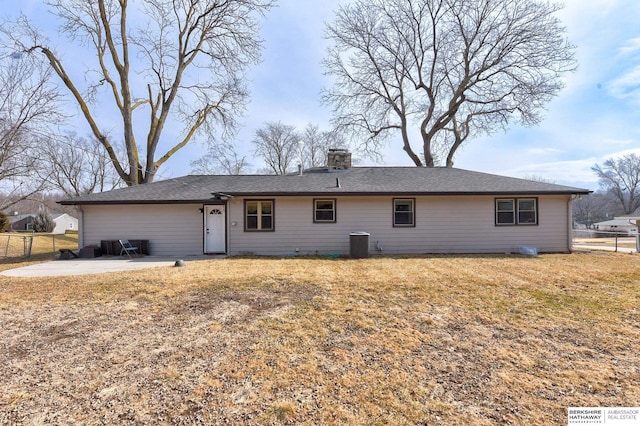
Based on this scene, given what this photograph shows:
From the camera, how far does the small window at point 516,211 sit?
11.3 meters

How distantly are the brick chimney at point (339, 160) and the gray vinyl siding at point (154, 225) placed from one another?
246 inches

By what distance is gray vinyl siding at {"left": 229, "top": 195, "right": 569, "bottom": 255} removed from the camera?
36.7ft

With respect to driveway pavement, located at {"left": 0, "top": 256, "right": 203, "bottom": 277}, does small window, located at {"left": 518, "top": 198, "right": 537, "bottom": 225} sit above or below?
above

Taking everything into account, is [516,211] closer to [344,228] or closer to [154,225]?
[344,228]

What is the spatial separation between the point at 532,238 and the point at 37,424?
13.6m

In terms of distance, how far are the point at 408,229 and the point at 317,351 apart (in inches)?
343

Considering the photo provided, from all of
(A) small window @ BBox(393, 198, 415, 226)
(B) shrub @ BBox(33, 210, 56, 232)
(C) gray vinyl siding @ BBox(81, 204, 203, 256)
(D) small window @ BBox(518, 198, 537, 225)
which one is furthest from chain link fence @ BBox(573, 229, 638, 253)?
(B) shrub @ BBox(33, 210, 56, 232)

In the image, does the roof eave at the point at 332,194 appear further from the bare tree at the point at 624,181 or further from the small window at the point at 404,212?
the bare tree at the point at 624,181

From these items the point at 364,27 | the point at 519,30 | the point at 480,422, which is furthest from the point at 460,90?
the point at 480,422

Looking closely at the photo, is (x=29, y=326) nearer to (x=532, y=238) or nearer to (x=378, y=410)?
(x=378, y=410)

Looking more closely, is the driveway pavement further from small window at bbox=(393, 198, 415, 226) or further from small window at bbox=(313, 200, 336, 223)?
small window at bbox=(393, 198, 415, 226)

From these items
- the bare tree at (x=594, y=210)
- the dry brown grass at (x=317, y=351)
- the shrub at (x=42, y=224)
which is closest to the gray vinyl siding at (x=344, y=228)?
the dry brown grass at (x=317, y=351)

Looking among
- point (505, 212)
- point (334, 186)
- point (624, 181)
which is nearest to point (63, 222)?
point (334, 186)

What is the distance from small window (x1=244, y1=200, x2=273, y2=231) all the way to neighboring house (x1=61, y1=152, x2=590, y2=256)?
0.04m
